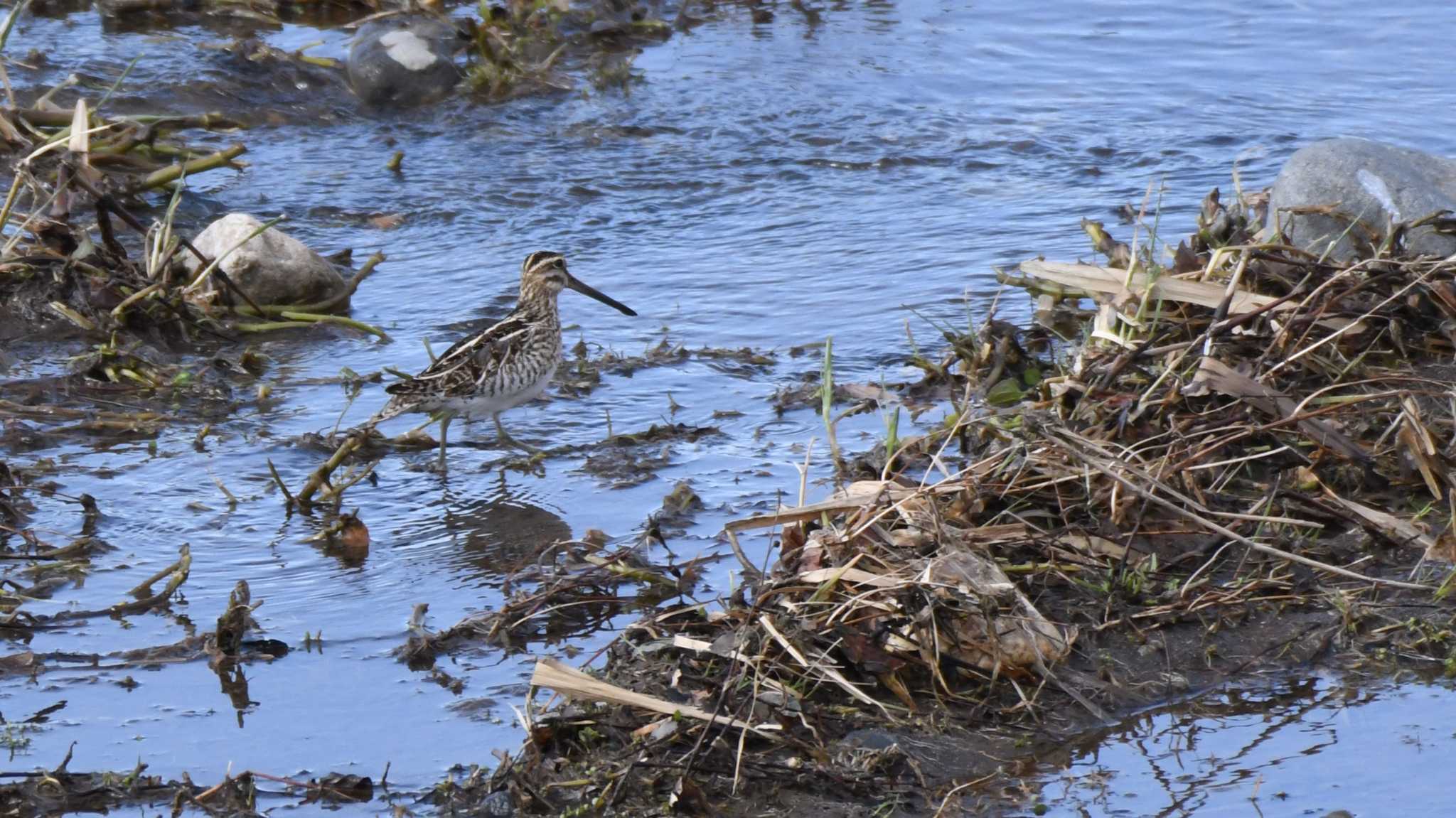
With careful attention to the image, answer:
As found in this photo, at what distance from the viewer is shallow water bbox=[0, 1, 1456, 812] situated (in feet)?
16.3

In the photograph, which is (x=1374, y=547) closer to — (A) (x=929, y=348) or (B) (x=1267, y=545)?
(B) (x=1267, y=545)

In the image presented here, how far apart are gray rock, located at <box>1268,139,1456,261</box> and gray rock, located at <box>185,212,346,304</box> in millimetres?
4538

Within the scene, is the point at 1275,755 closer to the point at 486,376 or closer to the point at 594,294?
the point at 486,376

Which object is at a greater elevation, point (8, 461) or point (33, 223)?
point (33, 223)

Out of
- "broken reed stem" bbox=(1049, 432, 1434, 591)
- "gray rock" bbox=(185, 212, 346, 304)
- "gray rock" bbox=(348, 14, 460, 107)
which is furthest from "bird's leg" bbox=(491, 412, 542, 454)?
"gray rock" bbox=(348, 14, 460, 107)

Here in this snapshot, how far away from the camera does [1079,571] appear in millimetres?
4887

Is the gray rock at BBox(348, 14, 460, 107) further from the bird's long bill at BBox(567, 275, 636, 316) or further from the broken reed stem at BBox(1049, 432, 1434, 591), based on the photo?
the broken reed stem at BBox(1049, 432, 1434, 591)

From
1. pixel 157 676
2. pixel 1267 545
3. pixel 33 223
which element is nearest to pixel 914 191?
pixel 33 223

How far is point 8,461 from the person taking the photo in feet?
21.6

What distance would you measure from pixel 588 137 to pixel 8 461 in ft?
17.3

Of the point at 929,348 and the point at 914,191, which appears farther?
the point at 914,191

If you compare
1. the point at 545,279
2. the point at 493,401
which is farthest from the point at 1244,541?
the point at 545,279

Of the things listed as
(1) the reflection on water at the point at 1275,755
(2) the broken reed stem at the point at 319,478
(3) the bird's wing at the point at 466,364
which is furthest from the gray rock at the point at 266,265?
(1) the reflection on water at the point at 1275,755

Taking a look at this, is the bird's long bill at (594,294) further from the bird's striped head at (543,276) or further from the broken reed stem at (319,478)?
the broken reed stem at (319,478)
